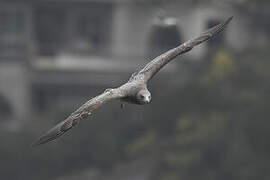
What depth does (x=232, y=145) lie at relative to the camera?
45.3m

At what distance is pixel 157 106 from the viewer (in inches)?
1911

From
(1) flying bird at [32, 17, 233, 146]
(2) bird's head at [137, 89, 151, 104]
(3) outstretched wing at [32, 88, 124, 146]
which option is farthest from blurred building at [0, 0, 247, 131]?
(3) outstretched wing at [32, 88, 124, 146]

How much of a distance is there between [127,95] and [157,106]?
25.1 meters

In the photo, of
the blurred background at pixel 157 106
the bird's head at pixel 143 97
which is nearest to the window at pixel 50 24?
the blurred background at pixel 157 106

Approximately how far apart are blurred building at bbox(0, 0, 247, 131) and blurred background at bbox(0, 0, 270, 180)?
0.07 metres

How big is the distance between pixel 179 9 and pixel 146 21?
4.44 meters

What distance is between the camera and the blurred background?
45.8 meters

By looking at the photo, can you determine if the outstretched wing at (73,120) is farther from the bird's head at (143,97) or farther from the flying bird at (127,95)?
the bird's head at (143,97)

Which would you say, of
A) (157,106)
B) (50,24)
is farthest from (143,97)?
(50,24)

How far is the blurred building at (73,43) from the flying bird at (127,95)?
3310 cm

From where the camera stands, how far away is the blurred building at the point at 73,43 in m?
61.1

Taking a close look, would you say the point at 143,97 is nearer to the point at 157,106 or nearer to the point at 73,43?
the point at 157,106

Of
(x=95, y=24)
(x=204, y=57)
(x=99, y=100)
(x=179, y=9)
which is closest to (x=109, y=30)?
(x=95, y=24)

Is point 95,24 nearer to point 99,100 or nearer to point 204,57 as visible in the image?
point 204,57
